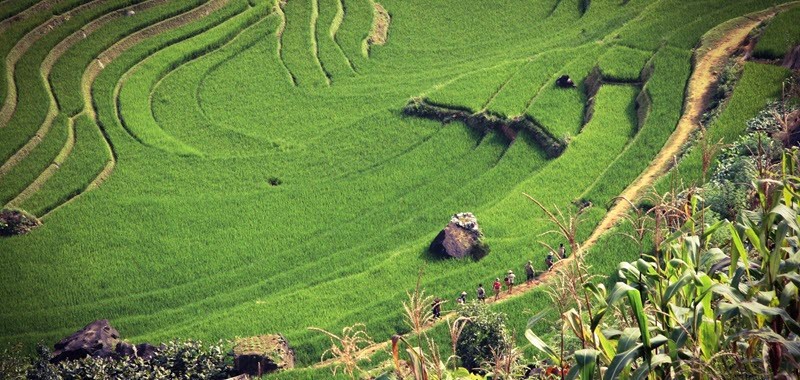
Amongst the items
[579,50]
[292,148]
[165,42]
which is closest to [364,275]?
[292,148]

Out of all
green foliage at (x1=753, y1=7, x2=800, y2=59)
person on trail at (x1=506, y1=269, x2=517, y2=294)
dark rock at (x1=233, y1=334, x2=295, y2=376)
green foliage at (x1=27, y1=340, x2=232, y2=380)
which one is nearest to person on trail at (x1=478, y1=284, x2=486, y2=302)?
person on trail at (x1=506, y1=269, x2=517, y2=294)

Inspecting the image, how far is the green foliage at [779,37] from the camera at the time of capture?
1560 inches

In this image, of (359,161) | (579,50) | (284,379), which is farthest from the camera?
(579,50)

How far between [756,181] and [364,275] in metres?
22.4

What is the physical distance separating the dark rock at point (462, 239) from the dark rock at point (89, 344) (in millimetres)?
11119

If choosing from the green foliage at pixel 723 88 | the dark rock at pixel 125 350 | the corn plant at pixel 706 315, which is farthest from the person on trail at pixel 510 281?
the corn plant at pixel 706 315

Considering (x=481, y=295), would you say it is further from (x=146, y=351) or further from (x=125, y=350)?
(x=125, y=350)

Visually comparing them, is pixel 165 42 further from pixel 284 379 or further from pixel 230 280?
pixel 284 379

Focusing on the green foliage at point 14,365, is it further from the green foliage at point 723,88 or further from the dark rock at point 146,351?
the green foliage at point 723,88

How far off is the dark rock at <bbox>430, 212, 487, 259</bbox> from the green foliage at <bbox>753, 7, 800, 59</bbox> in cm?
1439

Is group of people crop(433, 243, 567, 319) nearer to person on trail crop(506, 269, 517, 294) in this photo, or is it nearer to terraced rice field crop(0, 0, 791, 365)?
person on trail crop(506, 269, 517, 294)

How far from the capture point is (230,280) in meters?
35.9

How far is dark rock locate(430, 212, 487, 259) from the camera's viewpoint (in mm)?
34531

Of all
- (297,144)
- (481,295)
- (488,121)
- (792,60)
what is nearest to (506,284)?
(481,295)
